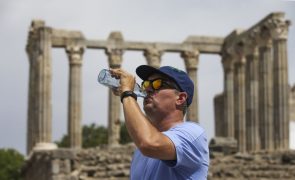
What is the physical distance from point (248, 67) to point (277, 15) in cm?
456

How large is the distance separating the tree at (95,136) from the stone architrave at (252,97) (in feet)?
84.6

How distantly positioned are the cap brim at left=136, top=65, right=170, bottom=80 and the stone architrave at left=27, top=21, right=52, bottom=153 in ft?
111

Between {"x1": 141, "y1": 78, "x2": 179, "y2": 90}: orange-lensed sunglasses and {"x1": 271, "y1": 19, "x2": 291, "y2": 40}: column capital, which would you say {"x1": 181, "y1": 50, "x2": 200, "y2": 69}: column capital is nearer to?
{"x1": 271, "y1": 19, "x2": 291, "y2": 40}: column capital

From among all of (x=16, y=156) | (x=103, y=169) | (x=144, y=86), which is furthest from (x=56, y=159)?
(x=16, y=156)

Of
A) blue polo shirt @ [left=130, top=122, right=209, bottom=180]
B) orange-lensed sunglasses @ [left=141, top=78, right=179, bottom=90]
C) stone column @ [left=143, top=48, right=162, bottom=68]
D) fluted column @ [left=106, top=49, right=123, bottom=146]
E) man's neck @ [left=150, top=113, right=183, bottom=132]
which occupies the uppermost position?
stone column @ [left=143, top=48, right=162, bottom=68]

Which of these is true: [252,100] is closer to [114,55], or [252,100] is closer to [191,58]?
[191,58]

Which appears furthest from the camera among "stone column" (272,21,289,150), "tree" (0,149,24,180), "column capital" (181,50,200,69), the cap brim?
"tree" (0,149,24,180)

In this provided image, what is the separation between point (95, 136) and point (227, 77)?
96.9 ft

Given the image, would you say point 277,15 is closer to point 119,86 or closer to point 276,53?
point 276,53

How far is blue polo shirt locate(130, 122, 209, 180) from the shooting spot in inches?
218

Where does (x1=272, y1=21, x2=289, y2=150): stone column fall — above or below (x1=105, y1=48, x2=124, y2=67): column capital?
below

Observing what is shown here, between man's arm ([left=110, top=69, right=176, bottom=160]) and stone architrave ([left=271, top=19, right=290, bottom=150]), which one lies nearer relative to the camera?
man's arm ([left=110, top=69, right=176, bottom=160])

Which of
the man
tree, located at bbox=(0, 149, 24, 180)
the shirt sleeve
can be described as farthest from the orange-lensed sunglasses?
tree, located at bbox=(0, 149, 24, 180)

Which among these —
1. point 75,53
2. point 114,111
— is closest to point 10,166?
point 114,111
